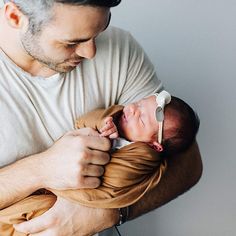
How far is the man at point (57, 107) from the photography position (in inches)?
49.4

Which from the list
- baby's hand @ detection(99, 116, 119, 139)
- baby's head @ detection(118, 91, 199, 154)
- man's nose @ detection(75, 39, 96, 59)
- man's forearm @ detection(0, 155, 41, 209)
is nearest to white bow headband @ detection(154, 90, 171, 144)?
baby's head @ detection(118, 91, 199, 154)

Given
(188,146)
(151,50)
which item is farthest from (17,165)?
(151,50)

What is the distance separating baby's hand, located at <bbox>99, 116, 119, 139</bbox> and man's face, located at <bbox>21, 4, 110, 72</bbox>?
0.56 feet

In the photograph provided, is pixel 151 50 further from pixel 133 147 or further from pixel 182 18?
pixel 133 147

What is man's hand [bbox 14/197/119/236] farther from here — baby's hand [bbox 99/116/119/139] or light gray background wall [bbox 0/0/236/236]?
light gray background wall [bbox 0/0/236/236]

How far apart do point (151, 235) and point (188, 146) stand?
2.37ft

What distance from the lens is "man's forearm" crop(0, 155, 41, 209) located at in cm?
130

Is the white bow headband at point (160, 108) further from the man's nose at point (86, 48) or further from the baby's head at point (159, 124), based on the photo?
the man's nose at point (86, 48)

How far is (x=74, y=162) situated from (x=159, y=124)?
0.24 meters

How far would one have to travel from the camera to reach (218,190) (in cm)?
201

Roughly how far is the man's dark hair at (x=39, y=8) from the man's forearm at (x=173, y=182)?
0.49 metres

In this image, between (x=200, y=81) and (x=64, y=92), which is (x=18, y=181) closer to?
(x=64, y=92)

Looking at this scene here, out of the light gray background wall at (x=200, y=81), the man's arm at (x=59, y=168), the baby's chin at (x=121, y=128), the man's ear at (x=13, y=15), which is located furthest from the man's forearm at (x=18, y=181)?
the light gray background wall at (x=200, y=81)

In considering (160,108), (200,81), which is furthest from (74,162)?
(200,81)
